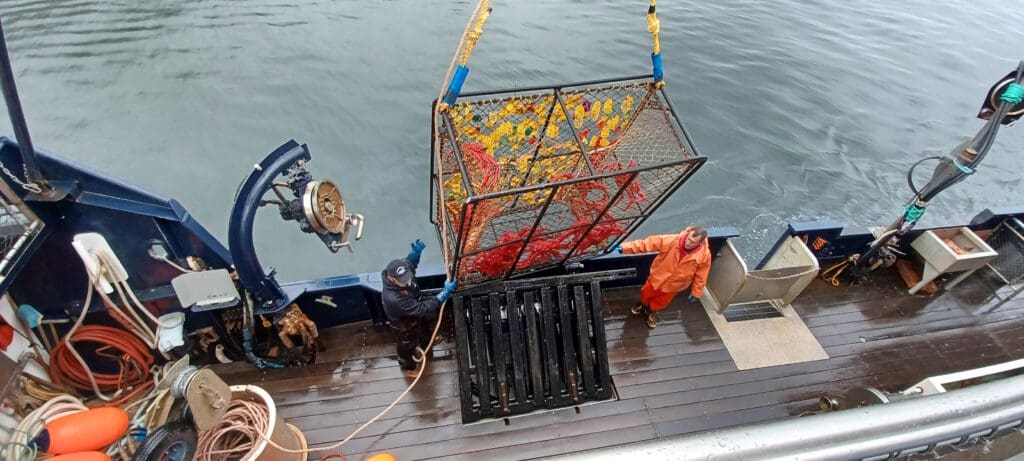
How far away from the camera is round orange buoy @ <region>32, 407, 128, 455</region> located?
3260 millimetres

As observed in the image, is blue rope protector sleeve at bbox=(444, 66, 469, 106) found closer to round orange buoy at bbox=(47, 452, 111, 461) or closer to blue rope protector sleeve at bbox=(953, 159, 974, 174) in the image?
round orange buoy at bbox=(47, 452, 111, 461)

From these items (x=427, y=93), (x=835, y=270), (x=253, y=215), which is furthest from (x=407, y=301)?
(x=427, y=93)

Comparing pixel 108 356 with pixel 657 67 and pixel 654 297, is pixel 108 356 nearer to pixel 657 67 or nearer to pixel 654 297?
pixel 654 297

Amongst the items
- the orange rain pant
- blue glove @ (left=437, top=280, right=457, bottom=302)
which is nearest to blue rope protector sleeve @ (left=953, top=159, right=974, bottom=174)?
the orange rain pant

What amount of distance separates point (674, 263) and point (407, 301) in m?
2.47

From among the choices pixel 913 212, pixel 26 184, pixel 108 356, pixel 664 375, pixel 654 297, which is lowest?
pixel 664 375

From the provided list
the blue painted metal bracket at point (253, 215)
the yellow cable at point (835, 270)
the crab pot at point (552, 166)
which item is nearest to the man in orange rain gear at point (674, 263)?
the crab pot at point (552, 166)

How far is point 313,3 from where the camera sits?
14.6 meters

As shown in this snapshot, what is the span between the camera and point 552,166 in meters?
4.86

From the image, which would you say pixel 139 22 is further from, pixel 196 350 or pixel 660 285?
pixel 660 285

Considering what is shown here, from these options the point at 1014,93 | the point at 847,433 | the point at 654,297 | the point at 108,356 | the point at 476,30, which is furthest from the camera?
the point at 654,297

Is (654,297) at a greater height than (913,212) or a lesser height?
lesser

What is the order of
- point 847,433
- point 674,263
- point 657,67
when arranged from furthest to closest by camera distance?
point 674,263 → point 657,67 → point 847,433

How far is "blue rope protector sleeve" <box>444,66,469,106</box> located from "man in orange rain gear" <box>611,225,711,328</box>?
221 centimetres
